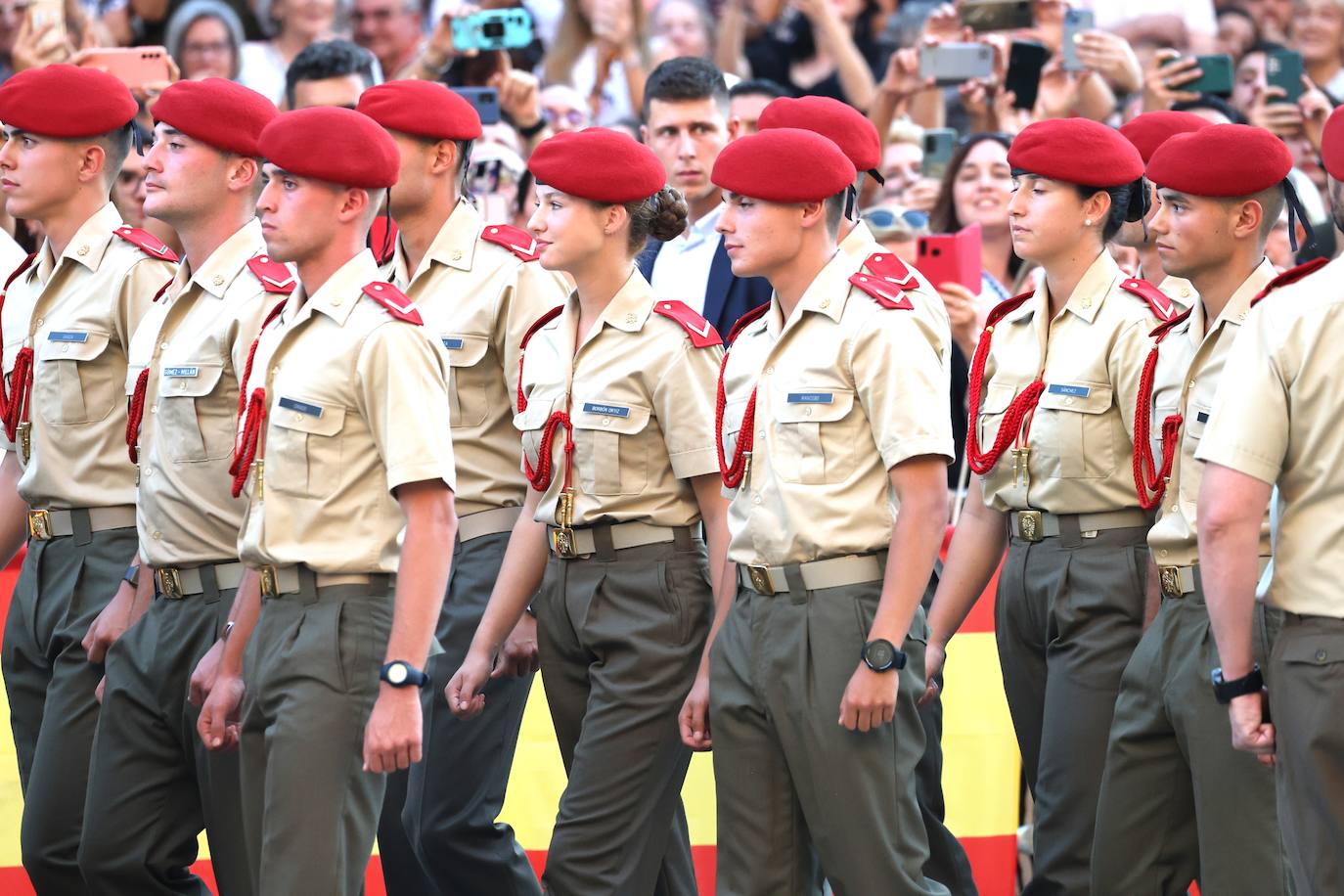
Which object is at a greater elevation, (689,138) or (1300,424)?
(1300,424)

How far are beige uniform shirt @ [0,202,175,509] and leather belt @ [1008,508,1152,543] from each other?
A: 7.65 feet

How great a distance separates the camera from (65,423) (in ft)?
17.4

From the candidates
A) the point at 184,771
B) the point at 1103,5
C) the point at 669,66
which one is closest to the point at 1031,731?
the point at 184,771

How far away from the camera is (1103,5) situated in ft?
34.7

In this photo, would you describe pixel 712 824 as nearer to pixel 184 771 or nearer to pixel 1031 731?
pixel 1031 731

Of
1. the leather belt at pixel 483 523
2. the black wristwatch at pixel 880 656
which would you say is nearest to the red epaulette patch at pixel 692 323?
the leather belt at pixel 483 523

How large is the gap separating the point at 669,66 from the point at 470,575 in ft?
7.36

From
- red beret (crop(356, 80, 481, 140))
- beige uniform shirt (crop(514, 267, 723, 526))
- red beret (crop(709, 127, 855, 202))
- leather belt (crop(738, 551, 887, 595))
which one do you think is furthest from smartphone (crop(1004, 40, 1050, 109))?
leather belt (crop(738, 551, 887, 595))

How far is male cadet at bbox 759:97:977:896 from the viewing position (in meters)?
4.91

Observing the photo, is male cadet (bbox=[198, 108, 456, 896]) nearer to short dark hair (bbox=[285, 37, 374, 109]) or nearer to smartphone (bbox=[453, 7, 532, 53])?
short dark hair (bbox=[285, 37, 374, 109])

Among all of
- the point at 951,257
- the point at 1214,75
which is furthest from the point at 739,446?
the point at 1214,75

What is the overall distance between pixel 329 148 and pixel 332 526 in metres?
0.84

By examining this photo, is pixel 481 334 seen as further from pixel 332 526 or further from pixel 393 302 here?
pixel 332 526

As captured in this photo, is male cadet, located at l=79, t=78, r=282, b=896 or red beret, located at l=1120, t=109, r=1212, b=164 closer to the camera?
male cadet, located at l=79, t=78, r=282, b=896
